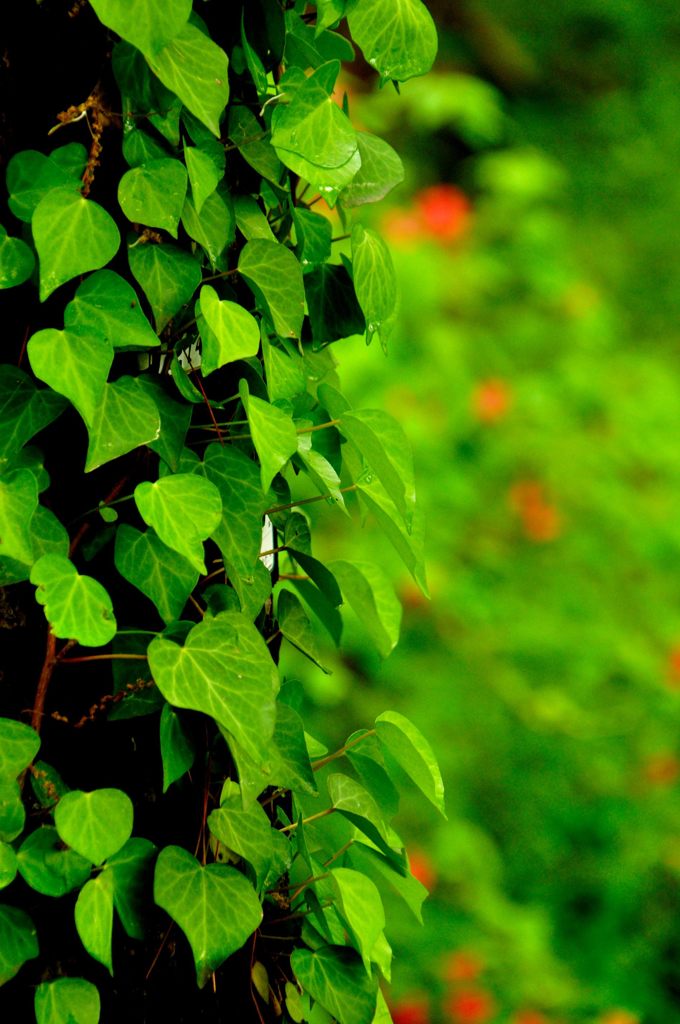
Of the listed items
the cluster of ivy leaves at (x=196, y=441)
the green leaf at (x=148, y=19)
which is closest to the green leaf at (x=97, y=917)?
the cluster of ivy leaves at (x=196, y=441)

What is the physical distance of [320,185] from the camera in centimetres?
75

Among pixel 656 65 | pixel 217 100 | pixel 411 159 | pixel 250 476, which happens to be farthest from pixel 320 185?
pixel 656 65

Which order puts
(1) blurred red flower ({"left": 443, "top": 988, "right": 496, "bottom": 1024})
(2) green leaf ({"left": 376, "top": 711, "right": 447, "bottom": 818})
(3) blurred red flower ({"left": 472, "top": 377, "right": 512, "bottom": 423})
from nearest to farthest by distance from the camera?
(2) green leaf ({"left": 376, "top": 711, "right": 447, "bottom": 818}) < (1) blurred red flower ({"left": 443, "top": 988, "right": 496, "bottom": 1024}) < (3) blurred red flower ({"left": 472, "top": 377, "right": 512, "bottom": 423})

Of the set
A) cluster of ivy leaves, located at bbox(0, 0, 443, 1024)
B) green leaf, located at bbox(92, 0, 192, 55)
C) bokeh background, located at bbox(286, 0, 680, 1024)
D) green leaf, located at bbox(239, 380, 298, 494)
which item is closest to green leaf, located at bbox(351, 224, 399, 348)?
cluster of ivy leaves, located at bbox(0, 0, 443, 1024)

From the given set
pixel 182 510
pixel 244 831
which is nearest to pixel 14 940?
pixel 244 831

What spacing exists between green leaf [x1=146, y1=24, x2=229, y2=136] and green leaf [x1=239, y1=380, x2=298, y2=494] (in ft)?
0.52

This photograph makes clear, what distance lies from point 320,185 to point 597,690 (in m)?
2.48

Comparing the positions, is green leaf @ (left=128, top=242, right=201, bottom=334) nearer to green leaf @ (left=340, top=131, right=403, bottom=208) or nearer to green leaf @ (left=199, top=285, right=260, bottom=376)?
green leaf @ (left=199, top=285, right=260, bottom=376)

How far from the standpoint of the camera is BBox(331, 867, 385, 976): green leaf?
823mm

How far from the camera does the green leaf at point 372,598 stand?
92 cm

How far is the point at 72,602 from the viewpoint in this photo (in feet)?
2.27

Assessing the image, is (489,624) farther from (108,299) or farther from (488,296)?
(108,299)

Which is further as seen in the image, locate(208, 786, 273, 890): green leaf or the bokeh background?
the bokeh background

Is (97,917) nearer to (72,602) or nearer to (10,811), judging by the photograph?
(10,811)
